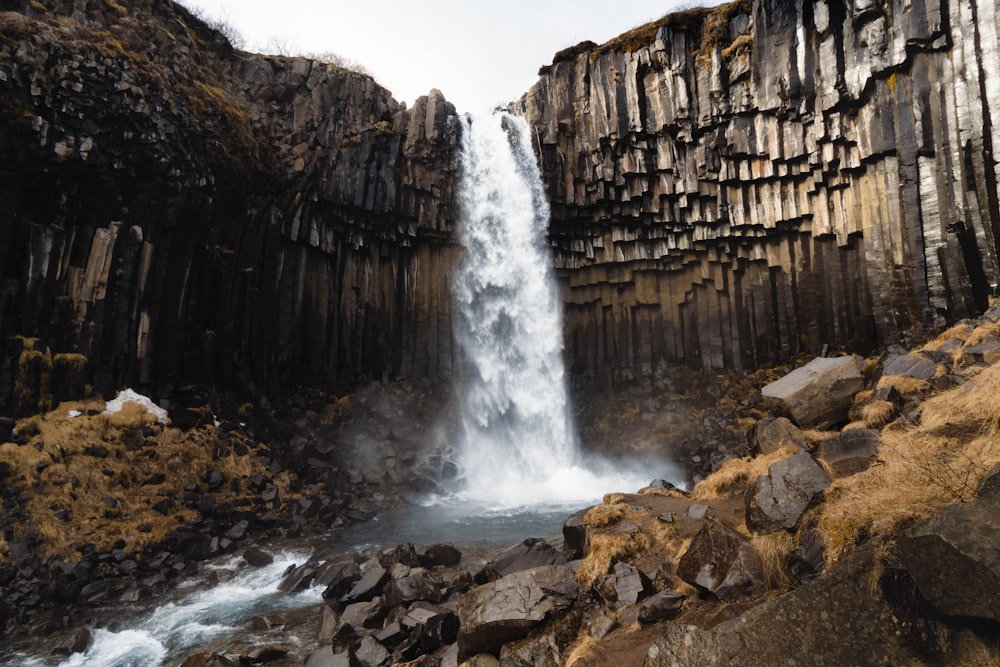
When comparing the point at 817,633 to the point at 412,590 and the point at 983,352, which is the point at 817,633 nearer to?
the point at 412,590

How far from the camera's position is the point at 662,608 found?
5438mm

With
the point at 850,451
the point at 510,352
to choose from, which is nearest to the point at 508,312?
the point at 510,352

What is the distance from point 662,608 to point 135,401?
54.2ft

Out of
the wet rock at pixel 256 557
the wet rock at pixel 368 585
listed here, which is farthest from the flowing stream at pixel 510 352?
the wet rock at pixel 368 585

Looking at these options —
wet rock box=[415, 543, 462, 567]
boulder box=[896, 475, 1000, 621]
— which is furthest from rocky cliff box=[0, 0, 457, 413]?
boulder box=[896, 475, 1000, 621]

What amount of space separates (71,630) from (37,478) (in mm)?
4673

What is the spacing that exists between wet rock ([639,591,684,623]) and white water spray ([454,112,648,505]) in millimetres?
17271

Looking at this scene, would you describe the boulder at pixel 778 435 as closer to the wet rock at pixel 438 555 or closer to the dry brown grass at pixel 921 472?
the dry brown grass at pixel 921 472

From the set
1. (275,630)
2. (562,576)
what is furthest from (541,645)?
(275,630)

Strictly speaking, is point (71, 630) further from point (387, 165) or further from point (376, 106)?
point (376, 106)

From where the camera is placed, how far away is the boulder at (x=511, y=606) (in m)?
5.88

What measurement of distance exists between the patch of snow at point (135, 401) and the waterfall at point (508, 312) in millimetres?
11062

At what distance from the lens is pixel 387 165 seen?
2238 cm

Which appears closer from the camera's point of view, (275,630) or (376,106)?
(275,630)
